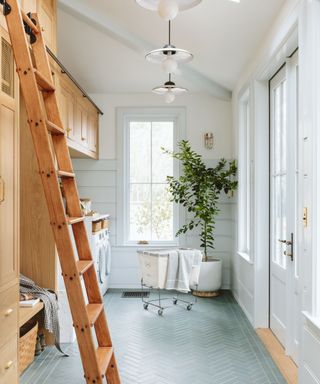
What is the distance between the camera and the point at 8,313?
2.54 m

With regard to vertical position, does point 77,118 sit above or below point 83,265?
above

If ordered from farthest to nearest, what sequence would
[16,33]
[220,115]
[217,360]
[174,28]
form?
[220,115]
[174,28]
[217,360]
[16,33]

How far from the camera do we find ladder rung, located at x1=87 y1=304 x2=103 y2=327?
248cm

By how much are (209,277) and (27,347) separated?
9.90 feet

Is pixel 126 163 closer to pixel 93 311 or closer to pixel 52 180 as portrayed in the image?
pixel 93 311

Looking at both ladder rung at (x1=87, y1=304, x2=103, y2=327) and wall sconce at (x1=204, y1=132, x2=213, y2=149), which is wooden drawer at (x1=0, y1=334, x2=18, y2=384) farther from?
wall sconce at (x1=204, y1=132, x2=213, y2=149)

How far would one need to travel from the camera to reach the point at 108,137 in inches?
263

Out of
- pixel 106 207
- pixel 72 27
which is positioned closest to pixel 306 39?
pixel 72 27

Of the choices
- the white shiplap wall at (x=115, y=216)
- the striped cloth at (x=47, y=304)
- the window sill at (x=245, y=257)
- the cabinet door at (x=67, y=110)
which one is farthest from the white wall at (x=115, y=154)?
the striped cloth at (x=47, y=304)

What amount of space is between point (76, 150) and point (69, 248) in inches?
116

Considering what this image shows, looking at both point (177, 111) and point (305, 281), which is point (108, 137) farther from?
point (305, 281)

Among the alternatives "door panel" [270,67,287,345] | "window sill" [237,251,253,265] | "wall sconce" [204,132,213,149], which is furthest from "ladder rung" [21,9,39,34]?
"wall sconce" [204,132,213,149]

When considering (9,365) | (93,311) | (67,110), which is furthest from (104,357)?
(67,110)

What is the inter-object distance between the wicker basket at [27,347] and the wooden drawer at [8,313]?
2.74 feet
